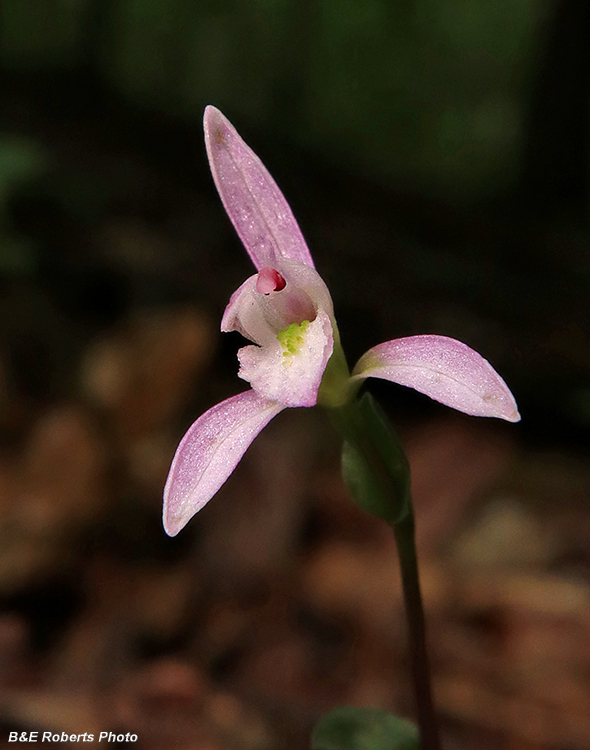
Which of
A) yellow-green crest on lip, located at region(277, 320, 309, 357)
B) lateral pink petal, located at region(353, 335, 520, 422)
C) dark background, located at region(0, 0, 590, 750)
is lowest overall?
dark background, located at region(0, 0, 590, 750)

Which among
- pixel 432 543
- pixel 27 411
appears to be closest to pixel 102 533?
pixel 27 411

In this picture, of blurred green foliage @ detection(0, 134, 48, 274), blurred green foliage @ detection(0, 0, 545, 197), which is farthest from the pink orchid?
blurred green foliage @ detection(0, 0, 545, 197)

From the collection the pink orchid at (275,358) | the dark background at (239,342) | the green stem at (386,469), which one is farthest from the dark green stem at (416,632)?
the dark background at (239,342)

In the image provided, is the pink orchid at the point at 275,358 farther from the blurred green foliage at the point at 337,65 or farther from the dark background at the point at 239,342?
the blurred green foliage at the point at 337,65

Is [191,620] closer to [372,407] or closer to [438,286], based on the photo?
[372,407]

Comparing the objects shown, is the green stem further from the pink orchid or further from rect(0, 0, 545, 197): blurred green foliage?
rect(0, 0, 545, 197): blurred green foliage

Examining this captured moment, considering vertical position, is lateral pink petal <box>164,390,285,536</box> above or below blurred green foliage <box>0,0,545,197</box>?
below
